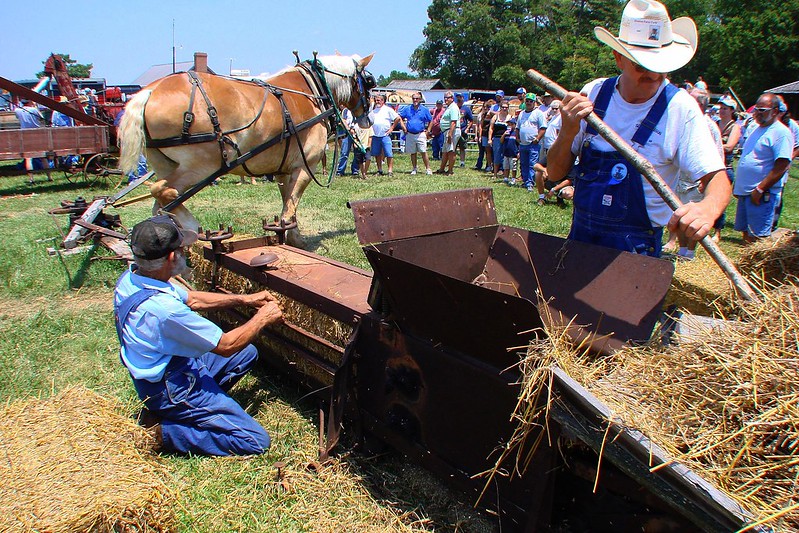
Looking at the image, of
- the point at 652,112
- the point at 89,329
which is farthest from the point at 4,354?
the point at 652,112

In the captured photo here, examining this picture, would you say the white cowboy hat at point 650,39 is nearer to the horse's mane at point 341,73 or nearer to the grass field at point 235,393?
the grass field at point 235,393

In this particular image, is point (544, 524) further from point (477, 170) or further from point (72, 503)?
point (477, 170)

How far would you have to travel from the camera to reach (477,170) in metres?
16.3

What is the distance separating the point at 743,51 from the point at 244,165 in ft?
143

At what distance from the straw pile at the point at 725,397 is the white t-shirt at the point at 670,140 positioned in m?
0.72

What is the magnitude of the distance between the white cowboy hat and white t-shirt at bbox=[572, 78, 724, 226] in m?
0.14

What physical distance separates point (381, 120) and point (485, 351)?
12329mm

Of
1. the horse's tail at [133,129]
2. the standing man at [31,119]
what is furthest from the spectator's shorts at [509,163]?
the standing man at [31,119]

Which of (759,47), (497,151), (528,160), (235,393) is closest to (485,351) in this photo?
(235,393)

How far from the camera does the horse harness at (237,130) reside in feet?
19.4

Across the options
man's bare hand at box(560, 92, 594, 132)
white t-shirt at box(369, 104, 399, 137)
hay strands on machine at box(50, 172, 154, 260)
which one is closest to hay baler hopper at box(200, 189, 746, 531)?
man's bare hand at box(560, 92, 594, 132)

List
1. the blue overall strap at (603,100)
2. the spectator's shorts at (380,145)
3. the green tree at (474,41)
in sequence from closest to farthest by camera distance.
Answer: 1. the blue overall strap at (603,100)
2. the spectator's shorts at (380,145)
3. the green tree at (474,41)

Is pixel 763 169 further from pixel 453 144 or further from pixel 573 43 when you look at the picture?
pixel 573 43

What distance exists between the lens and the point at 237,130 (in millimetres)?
6227
